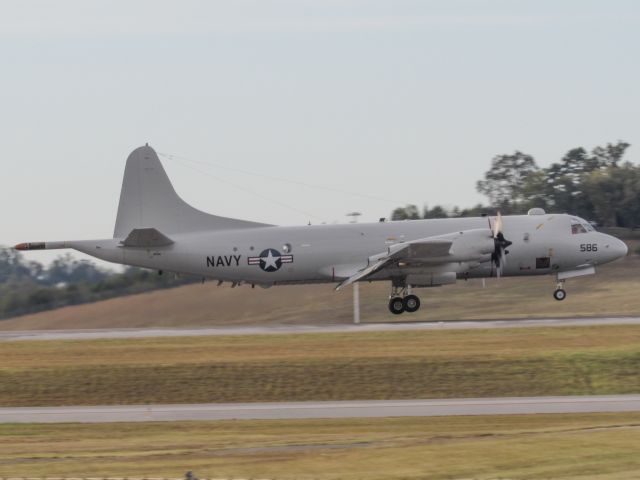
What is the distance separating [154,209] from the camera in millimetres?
47469

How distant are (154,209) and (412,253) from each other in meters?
11.8

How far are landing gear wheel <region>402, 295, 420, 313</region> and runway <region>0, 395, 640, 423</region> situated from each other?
16494mm

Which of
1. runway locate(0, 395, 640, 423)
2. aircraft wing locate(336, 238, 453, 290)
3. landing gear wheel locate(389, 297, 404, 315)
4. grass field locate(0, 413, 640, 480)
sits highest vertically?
aircraft wing locate(336, 238, 453, 290)

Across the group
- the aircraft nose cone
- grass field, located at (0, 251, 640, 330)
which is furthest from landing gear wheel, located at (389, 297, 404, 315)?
the aircraft nose cone

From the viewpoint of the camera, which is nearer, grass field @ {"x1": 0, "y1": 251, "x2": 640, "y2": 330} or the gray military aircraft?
the gray military aircraft

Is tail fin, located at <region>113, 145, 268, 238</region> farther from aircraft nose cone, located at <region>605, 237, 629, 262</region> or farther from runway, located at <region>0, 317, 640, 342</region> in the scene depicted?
aircraft nose cone, located at <region>605, 237, 629, 262</region>

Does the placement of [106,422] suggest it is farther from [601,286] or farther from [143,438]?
[601,286]

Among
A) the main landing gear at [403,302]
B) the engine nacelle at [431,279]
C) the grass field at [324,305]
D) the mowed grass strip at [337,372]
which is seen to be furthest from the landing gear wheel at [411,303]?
the mowed grass strip at [337,372]

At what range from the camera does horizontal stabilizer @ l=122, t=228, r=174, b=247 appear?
45094mm

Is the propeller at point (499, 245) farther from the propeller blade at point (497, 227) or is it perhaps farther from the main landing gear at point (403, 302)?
the main landing gear at point (403, 302)

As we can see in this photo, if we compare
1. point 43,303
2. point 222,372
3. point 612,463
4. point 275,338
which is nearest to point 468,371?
point 222,372

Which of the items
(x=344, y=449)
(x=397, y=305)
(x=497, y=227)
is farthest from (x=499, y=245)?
(x=344, y=449)

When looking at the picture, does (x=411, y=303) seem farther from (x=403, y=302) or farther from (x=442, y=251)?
(x=442, y=251)

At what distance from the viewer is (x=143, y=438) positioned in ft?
76.8
